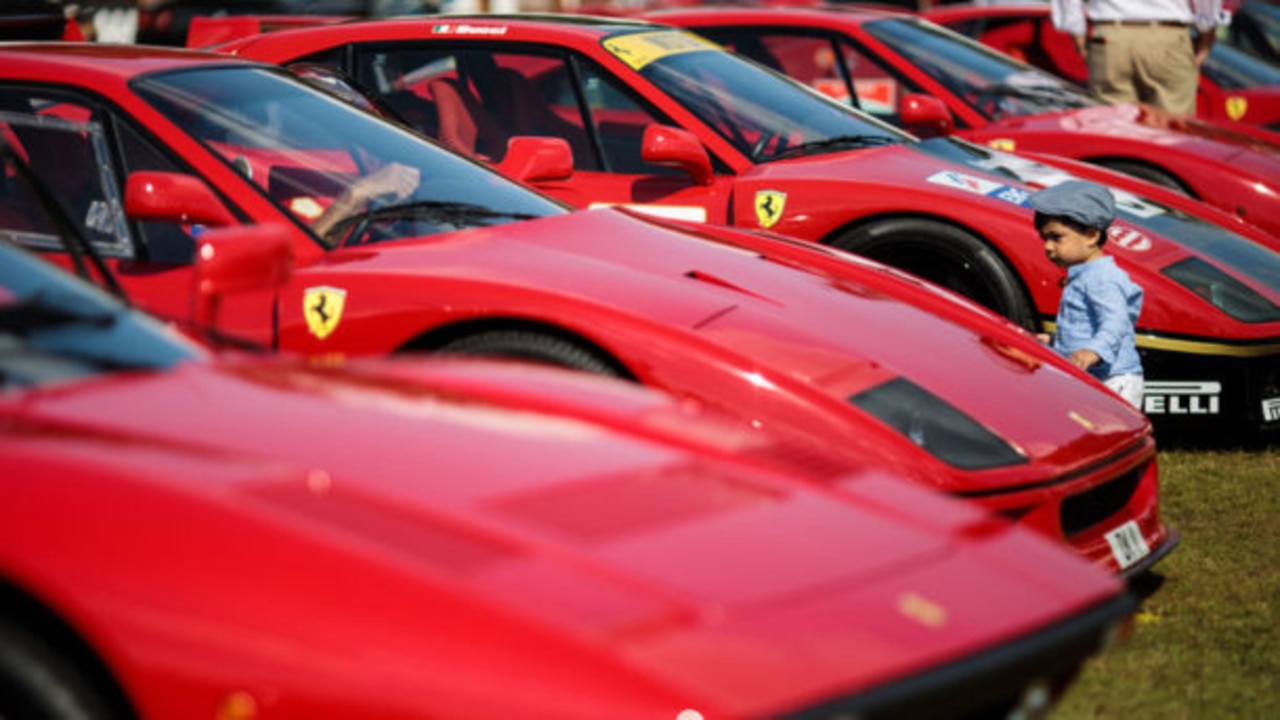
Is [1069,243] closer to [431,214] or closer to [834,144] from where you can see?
[834,144]

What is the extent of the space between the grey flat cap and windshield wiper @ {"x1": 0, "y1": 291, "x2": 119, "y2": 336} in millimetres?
3487

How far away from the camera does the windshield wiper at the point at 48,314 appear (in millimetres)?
3117

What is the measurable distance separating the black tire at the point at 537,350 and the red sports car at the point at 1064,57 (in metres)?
8.52

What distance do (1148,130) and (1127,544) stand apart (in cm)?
507

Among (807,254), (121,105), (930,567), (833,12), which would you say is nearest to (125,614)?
(930,567)

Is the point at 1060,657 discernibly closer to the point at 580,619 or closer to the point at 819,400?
the point at 580,619

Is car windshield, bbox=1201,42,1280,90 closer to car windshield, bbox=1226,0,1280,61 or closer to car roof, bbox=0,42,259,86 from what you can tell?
car windshield, bbox=1226,0,1280,61

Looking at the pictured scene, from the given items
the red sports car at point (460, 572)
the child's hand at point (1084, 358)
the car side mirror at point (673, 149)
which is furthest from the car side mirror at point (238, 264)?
the car side mirror at point (673, 149)

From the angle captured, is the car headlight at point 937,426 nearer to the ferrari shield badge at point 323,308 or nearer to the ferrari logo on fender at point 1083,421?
the ferrari logo on fender at point 1083,421

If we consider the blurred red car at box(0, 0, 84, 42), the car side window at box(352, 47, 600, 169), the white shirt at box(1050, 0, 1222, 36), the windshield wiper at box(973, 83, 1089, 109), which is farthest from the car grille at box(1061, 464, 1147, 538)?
the white shirt at box(1050, 0, 1222, 36)

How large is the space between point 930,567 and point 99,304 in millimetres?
1450

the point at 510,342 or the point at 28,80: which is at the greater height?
the point at 28,80

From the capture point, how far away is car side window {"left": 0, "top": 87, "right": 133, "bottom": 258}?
193 inches

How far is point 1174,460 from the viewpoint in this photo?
6492 mm
